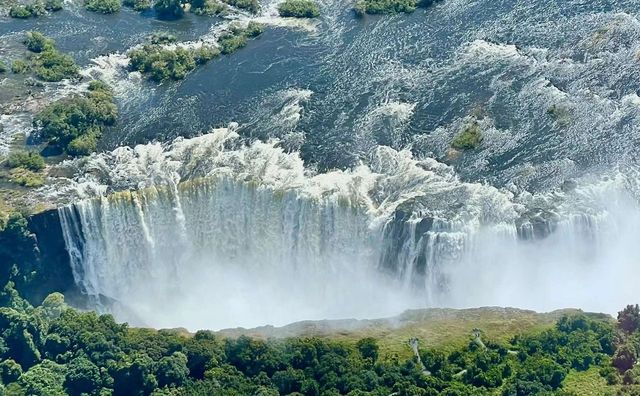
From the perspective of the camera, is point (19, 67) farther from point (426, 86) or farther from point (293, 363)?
point (293, 363)

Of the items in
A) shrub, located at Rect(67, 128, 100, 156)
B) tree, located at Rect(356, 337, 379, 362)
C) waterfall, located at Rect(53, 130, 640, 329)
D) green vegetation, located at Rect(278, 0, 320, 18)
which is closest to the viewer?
tree, located at Rect(356, 337, 379, 362)

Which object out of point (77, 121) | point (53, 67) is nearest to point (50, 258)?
point (77, 121)

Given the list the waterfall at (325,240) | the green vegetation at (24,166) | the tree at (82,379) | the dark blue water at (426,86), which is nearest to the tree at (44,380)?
the tree at (82,379)

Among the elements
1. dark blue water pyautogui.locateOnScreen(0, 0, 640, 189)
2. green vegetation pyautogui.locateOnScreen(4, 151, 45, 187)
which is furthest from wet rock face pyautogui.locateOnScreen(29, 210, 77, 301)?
dark blue water pyautogui.locateOnScreen(0, 0, 640, 189)

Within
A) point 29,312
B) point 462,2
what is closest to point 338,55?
point 462,2

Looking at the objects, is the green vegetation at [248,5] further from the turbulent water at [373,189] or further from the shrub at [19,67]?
the shrub at [19,67]

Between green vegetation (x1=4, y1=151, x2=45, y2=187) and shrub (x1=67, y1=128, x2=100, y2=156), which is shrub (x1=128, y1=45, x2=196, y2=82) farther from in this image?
green vegetation (x1=4, y1=151, x2=45, y2=187)
